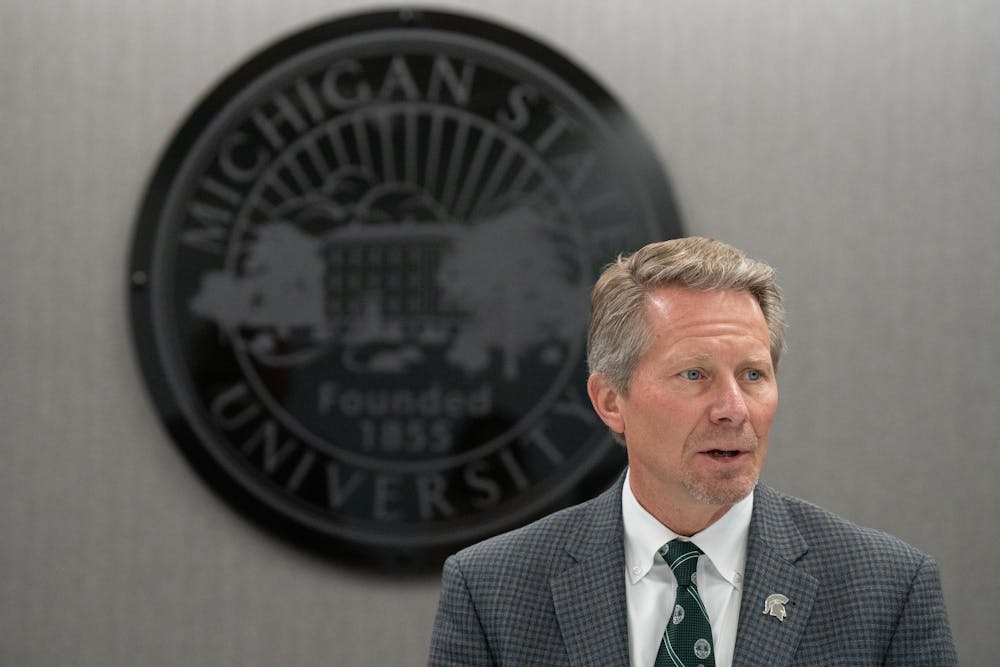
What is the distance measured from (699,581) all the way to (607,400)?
0.93 ft

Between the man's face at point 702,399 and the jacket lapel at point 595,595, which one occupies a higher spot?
the man's face at point 702,399

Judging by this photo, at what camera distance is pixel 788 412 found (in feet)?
8.37

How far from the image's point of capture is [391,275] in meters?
2.62

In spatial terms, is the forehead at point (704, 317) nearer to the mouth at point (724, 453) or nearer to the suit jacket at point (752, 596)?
the mouth at point (724, 453)

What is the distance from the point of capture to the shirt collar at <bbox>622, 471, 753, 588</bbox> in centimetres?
152

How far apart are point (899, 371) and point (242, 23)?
1.75m

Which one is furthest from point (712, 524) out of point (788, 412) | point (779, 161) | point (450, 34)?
point (450, 34)

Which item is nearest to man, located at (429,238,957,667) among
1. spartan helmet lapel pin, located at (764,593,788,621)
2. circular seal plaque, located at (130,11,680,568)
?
spartan helmet lapel pin, located at (764,593,788,621)

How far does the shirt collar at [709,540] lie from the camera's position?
1516mm

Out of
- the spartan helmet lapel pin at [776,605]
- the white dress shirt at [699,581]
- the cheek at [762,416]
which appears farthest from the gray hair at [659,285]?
the spartan helmet lapel pin at [776,605]

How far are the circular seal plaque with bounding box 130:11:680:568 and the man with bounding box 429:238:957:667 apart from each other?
38.2 inches

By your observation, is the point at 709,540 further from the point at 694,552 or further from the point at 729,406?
the point at 729,406

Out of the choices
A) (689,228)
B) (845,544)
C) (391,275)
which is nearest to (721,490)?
(845,544)

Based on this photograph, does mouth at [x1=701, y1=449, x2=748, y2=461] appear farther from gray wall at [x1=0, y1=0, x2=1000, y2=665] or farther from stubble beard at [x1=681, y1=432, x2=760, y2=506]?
gray wall at [x1=0, y1=0, x2=1000, y2=665]
